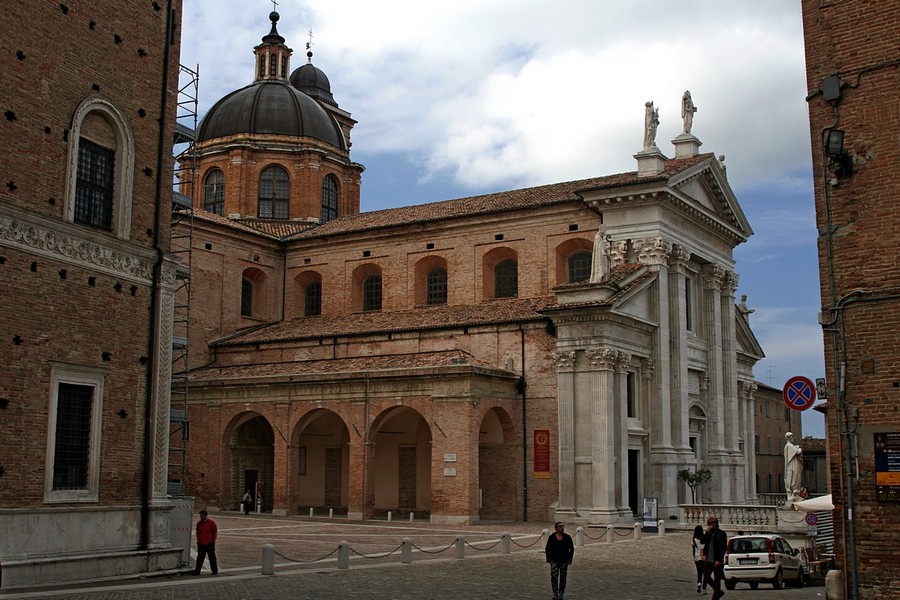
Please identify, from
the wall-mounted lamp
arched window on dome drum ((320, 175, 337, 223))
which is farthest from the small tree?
the wall-mounted lamp

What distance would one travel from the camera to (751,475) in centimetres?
4272

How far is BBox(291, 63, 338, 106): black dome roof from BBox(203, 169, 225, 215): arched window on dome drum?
11.6 m

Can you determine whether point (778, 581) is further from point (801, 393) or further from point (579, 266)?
point (579, 266)

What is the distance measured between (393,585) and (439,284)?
901 inches

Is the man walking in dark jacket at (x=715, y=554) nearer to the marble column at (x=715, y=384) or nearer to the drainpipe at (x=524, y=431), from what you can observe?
the drainpipe at (x=524, y=431)

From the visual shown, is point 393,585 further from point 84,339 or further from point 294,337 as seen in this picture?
point 294,337

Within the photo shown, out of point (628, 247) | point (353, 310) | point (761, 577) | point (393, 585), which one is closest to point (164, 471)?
point (393, 585)

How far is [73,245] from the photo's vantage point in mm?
17234

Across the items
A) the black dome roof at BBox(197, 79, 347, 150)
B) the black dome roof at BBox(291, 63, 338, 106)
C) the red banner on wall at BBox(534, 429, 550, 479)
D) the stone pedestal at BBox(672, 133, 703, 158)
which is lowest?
the red banner on wall at BBox(534, 429, 550, 479)

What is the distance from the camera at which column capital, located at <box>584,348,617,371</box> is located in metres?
31.5

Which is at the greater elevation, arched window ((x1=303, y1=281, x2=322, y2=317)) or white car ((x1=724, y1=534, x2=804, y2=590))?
arched window ((x1=303, y1=281, x2=322, y2=317))

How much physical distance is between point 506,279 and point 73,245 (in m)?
22.2

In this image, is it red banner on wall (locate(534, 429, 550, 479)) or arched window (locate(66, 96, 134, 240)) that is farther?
red banner on wall (locate(534, 429, 550, 479))

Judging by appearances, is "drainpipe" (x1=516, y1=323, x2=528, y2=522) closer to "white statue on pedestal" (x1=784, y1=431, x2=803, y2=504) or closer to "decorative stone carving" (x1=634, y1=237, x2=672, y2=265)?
"decorative stone carving" (x1=634, y1=237, x2=672, y2=265)
